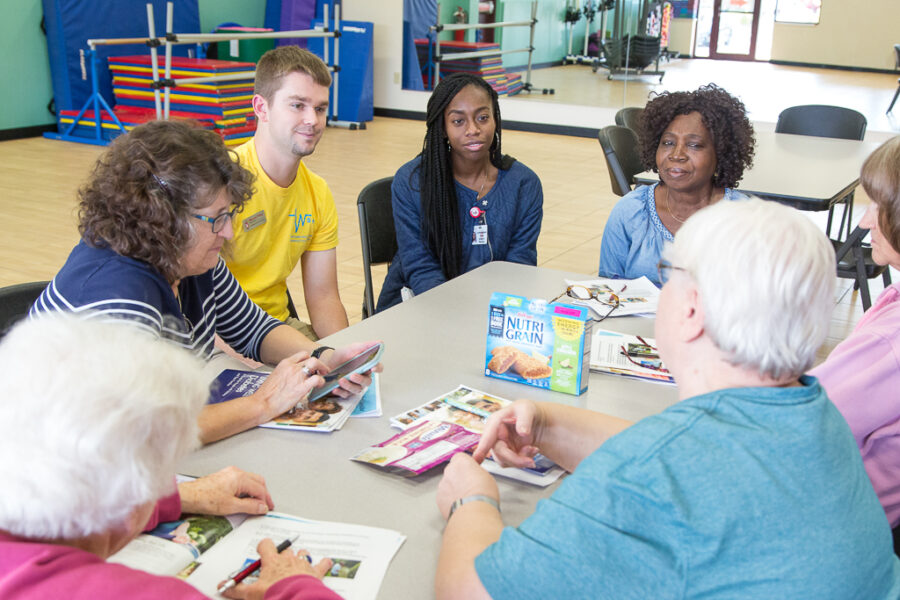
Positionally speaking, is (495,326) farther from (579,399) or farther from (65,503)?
(65,503)

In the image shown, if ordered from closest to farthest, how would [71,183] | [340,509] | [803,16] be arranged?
1. [340,509]
2. [71,183]
3. [803,16]

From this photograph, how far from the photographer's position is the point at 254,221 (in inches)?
105

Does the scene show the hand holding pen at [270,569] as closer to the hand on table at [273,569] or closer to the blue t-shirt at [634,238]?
the hand on table at [273,569]

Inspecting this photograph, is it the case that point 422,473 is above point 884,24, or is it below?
below

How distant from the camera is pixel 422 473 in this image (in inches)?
60.4

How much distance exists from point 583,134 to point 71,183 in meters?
5.91

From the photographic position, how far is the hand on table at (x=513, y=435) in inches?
58.1

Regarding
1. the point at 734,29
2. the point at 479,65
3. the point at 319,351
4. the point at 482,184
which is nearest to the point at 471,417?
the point at 319,351

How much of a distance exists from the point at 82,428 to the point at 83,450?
22 mm

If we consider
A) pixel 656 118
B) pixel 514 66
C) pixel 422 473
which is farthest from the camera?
pixel 514 66

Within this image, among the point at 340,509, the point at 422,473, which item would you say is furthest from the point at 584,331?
the point at 340,509

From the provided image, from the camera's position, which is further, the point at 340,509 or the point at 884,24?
the point at 884,24

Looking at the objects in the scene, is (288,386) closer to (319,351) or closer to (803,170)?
(319,351)

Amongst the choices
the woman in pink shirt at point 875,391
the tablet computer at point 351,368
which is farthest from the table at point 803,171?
the tablet computer at point 351,368
